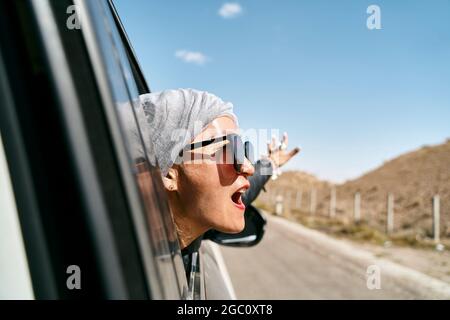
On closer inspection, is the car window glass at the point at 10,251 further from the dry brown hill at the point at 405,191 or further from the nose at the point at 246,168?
the dry brown hill at the point at 405,191

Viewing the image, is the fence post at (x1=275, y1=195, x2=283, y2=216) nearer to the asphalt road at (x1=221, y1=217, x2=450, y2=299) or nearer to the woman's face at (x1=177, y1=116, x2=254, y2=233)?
the woman's face at (x1=177, y1=116, x2=254, y2=233)

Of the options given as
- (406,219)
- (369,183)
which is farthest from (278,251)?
(369,183)

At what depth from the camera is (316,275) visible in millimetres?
9219

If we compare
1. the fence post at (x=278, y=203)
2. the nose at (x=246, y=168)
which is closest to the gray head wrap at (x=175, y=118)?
the nose at (x=246, y=168)

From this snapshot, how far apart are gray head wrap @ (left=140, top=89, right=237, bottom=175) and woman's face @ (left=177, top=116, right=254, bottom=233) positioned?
43mm

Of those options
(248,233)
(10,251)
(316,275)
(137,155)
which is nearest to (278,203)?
(248,233)

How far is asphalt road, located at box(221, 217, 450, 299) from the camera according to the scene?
7.55 meters

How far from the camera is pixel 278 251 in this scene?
494 inches

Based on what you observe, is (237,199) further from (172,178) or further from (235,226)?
(172,178)

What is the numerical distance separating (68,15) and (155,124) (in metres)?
0.69

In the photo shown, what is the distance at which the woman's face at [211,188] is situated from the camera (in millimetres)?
1328

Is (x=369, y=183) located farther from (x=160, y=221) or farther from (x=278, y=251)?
(x=160, y=221)

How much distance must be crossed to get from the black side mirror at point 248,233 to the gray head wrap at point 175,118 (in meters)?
1.34

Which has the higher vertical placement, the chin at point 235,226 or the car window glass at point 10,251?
the car window glass at point 10,251
